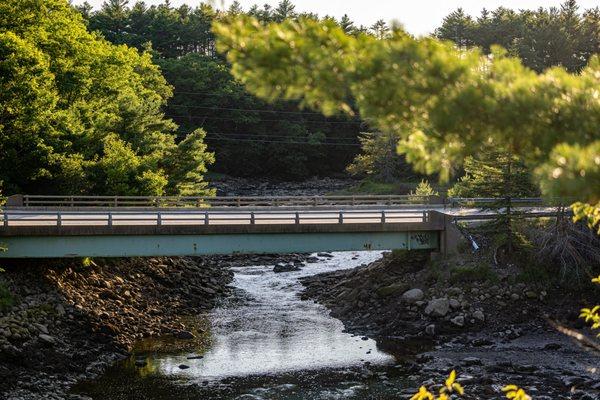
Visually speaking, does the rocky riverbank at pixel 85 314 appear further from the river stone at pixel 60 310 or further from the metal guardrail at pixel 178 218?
the metal guardrail at pixel 178 218

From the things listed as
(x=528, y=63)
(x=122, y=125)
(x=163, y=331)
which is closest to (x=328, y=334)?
(x=163, y=331)

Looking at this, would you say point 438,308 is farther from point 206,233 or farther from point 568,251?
point 206,233

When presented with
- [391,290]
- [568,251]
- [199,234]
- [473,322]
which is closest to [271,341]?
[199,234]

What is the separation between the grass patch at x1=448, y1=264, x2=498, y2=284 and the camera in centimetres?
2851

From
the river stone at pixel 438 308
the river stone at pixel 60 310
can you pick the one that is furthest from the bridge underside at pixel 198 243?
the river stone at pixel 438 308

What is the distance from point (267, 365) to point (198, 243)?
21.9 feet

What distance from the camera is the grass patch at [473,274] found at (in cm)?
2851

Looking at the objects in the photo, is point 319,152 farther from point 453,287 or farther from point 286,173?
point 453,287

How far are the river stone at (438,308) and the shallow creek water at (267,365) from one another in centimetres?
295

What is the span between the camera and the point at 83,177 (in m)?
35.0

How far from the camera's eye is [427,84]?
18.1 feet

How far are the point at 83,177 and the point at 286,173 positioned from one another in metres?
59.1

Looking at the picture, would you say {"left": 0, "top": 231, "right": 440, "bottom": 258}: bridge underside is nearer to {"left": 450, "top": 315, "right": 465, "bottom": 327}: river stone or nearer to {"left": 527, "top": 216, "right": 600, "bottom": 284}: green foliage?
{"left": 450, "top": 315, "right": 465, "bottom": 327}: river stone

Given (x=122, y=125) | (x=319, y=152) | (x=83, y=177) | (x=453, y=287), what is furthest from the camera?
(x=319, y=152)
